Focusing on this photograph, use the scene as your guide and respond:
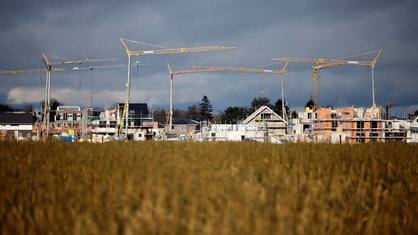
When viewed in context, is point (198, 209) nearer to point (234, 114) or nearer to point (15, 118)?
point (234, 114)

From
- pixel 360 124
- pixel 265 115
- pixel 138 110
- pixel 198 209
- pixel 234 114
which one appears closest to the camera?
pixel 198 209

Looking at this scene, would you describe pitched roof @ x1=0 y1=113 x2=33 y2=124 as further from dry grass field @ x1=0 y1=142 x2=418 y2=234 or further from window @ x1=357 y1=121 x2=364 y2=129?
dry grass field @ x1=0 y1=142 x2=418 y2=234

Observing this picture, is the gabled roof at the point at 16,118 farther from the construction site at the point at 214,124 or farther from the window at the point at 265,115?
the window at the point at 265,115

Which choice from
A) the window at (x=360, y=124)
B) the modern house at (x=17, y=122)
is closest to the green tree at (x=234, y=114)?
the window at (x=360, y=124)

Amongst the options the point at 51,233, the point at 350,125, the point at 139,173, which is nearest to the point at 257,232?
the point at 51,233

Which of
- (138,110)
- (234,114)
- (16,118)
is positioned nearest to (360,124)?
(234,114)

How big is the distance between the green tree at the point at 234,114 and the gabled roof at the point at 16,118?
239 ft

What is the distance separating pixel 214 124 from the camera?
95625 millimetres

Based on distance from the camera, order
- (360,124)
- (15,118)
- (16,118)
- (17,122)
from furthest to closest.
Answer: (16,118) → (15,118) → (17,122) → (360,124)

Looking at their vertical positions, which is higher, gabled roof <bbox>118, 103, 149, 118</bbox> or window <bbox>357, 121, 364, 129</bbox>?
gabled roof <bbox>118, 103, 149, 118</bbox>

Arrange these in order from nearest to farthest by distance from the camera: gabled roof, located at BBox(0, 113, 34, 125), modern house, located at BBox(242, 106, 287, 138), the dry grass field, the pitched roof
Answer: the dry grass field, modern house, located at BBox(242, 106, 287, 138), the pitched roof, gabled roof, located at BBox(0, 113, 34, 125)

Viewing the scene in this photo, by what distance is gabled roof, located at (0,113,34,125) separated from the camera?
140250 mm

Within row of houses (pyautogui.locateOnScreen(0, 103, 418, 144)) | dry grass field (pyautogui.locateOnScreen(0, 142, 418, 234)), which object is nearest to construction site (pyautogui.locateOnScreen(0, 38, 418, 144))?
row of houses (pyautogui.locateOnScreen(0, 103, 418, 144))

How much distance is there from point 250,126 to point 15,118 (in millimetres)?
95382
